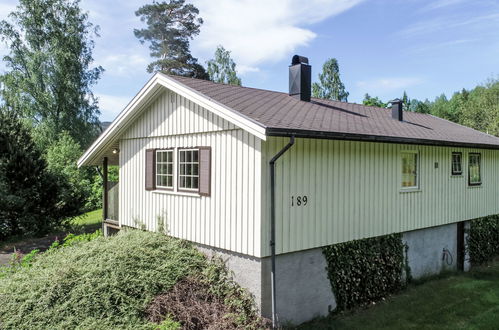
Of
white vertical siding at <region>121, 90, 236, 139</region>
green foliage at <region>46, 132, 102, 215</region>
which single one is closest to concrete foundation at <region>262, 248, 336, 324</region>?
white vertical siding at <region>121, 90, 236, 139</region>

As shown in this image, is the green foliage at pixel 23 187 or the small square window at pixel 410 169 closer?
the small square window at pixel 410 169

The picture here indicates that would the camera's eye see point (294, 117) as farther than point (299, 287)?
Yes

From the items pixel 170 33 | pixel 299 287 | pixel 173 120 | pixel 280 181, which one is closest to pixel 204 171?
pixel 173 120

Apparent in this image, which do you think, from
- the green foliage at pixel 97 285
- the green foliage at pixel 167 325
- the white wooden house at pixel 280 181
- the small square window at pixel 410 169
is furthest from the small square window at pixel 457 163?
the green foliage at pixel 167 325

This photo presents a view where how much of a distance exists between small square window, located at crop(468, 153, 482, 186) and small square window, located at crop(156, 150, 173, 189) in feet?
30.1

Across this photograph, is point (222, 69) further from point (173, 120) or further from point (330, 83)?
point (173, 120)

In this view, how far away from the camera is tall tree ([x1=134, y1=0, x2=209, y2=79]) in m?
30.3

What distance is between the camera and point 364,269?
25.6ft

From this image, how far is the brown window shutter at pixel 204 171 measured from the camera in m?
7.41

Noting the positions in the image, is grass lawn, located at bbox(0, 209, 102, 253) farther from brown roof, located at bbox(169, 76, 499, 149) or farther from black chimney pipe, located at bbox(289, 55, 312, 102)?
black chimney pipe, located at bbox(289, 55, 312, 102)

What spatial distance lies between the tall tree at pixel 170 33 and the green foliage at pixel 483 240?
84.1 feet

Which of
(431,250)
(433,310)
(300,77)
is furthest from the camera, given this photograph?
(431,250)

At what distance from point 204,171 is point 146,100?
2860 millimetres

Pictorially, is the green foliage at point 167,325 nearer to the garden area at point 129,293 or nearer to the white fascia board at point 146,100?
the garden area at point 129,293
